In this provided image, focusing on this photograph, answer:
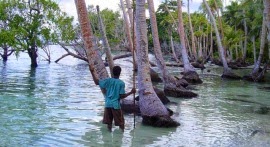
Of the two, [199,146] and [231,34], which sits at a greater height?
[231,34]

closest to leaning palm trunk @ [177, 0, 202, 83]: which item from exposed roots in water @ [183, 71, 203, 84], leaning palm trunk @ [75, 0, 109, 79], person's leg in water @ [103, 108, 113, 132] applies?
exposed roots in water @ [183, 71, 203, 84]

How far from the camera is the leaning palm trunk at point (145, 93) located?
42.9 ft

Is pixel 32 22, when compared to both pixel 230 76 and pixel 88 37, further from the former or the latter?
pixel 88 37

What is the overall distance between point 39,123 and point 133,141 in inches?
A: 150

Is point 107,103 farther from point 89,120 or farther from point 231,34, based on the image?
point 231,34

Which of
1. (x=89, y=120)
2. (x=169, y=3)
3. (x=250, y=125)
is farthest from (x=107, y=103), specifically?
(x=169, y=3)

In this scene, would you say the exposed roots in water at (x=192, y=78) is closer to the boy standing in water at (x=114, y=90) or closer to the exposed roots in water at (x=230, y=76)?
the exposed roots in water at (x=230, y=76)

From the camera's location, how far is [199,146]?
10766 millimetres

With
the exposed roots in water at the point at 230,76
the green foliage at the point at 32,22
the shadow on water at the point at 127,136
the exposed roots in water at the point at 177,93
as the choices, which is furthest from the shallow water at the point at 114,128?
the green foliage at the point at 32,22

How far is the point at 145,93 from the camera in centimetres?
1345

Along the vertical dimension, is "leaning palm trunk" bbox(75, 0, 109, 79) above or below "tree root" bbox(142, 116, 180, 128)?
above

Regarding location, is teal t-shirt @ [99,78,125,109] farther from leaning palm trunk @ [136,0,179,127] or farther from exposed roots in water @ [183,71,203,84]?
exposed roots in water @ [183,71,203,84]

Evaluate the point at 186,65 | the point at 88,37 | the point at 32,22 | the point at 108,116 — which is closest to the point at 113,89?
the point at 108,116

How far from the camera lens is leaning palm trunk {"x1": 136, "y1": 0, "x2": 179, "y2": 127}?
42.9ft
